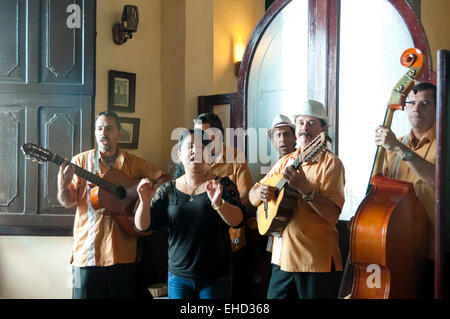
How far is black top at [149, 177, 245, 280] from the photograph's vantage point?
2.46 meters

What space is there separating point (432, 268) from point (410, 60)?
937 mm

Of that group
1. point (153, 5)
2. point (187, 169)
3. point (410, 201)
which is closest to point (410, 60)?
point (410, 201)

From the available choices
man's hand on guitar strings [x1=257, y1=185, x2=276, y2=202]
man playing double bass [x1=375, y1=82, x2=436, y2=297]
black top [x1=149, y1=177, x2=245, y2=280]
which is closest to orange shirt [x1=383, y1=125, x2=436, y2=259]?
man playing double bass [x1=375, y1=82, x2=436, y2=297]

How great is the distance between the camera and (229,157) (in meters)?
3.38

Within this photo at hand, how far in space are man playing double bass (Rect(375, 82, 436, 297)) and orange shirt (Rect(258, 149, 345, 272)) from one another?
25 cm

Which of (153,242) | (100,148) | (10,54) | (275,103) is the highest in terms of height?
(10,54)

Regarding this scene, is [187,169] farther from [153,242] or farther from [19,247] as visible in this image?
[19,247]

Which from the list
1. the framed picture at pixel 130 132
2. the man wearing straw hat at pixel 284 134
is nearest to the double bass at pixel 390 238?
the man wearing straw hat at pixel 284 134

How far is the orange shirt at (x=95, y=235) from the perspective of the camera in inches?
128

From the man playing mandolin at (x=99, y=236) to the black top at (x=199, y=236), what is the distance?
832 millimetres

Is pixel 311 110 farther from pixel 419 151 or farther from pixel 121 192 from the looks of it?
pixel 121 192

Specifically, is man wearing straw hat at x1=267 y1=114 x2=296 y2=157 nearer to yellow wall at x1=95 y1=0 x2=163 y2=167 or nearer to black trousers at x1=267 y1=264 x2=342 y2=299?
black trousers at x1=267 y1=264 x2=342 y2=299

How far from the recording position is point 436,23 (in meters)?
4.39

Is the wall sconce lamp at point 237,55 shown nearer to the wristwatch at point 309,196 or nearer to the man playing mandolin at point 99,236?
the man playing mandolin at point 99,236
